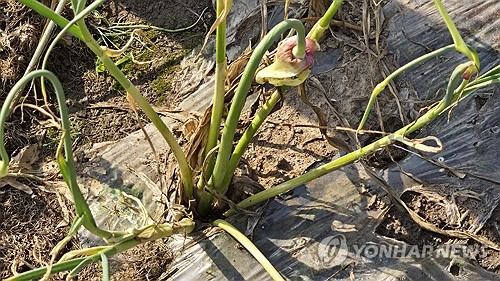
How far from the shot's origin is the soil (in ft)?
4.20

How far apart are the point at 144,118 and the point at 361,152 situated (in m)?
0.62

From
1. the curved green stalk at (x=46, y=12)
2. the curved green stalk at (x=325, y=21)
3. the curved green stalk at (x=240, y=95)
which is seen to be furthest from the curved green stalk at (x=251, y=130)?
the curved green stalk at (x=46, y=12)

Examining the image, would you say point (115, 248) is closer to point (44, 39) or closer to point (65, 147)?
point (65, 147)

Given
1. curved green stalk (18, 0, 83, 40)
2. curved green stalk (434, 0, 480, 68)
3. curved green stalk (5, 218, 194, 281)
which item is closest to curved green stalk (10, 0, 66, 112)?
curved green stalk (18, 0, 83, 40)

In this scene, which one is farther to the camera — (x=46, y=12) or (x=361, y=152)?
(x=361, y=152)

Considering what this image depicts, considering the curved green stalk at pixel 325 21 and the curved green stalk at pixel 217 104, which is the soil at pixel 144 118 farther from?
the curved green stalk at pixel 325 21

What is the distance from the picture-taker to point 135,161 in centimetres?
141

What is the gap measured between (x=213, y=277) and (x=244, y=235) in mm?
112

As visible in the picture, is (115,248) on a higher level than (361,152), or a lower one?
higher

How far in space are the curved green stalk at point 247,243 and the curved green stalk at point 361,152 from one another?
0.06m

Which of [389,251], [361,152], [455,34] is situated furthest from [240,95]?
[389,251]

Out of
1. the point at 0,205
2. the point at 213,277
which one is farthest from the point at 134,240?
the point at 0,205

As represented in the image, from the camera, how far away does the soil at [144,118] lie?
1.28 meters

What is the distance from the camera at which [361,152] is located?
1.07 metres
